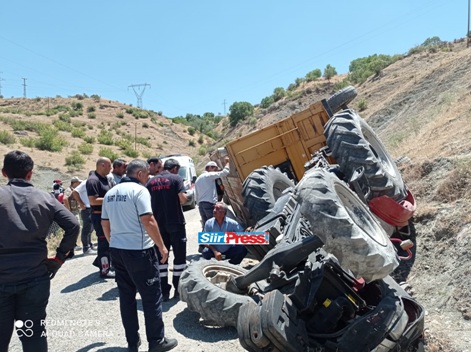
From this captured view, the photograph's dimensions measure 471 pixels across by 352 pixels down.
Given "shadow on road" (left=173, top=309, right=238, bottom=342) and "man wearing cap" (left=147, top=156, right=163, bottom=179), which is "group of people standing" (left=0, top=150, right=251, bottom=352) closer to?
"man wearing cap" (left=147, top=156, right=163, bottom=179)

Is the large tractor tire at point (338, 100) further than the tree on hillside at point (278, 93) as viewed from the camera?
No

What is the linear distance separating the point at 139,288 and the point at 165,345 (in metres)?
0.61

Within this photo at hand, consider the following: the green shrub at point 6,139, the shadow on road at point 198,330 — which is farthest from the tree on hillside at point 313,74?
the shadow on road at point 198,330

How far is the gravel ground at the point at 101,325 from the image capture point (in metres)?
4.78

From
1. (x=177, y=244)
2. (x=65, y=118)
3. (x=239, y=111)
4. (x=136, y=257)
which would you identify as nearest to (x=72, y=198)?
(x=177, y=244)

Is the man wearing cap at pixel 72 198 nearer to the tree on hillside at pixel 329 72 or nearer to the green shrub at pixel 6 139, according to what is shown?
the green shrub at pixel 6 139

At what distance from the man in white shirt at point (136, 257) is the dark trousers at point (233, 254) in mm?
2206

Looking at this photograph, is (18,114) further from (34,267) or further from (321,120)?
(34,267)

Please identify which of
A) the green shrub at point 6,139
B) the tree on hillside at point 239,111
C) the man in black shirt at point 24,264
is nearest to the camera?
the man in black shirt at point 24,264

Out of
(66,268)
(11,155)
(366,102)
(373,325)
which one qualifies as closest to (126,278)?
(11,155)

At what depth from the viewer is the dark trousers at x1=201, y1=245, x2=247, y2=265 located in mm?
6754

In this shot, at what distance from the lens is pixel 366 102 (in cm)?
2898

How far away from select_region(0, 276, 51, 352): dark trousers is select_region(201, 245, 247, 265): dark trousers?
3.28 meters

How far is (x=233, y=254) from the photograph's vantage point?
6766mm
